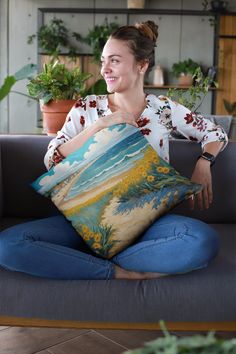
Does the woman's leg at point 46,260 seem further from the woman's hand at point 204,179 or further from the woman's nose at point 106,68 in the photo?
the woman's nose at point 106,68

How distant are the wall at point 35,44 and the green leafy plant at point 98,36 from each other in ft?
0.57

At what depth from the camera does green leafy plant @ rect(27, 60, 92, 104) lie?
2.00 metres

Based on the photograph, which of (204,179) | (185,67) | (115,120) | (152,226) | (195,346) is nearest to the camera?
(195,346)

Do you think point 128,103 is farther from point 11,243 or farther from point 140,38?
point 11,243

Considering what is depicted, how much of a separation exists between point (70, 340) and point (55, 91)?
1.00 metres

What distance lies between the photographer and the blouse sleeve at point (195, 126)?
1.81 m

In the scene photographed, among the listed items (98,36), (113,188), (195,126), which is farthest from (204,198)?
(98,36)

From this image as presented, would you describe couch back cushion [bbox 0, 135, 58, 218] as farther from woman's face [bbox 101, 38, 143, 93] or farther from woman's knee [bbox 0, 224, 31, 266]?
woman's knee [bbox 0, 224, 31, 266]

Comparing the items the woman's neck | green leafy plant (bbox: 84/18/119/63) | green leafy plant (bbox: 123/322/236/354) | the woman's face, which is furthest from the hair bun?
green leafy plant (bbox: 84/18/119/63)

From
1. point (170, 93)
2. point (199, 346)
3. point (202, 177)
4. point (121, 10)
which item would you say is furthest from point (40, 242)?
point (121, 10)

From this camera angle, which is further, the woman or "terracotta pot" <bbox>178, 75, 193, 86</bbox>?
"terracotta pot" <bbox>178, 75, 193, 86</bbox>

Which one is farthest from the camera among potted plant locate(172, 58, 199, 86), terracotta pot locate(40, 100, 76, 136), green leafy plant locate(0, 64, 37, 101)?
potted plant locate(172, 58, 199, 86)

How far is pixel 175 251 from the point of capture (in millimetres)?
1324

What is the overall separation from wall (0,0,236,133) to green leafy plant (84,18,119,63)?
17 cm
